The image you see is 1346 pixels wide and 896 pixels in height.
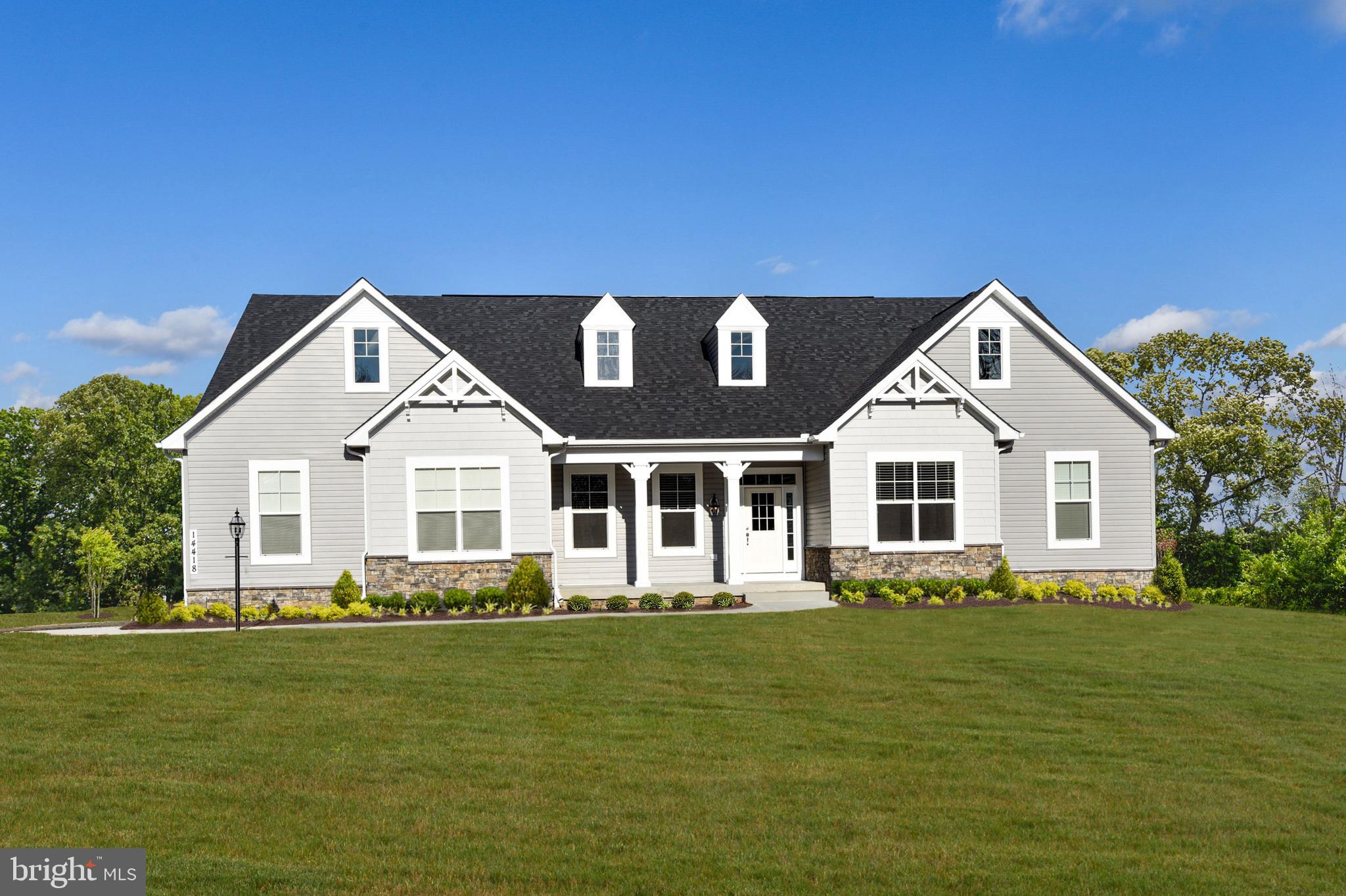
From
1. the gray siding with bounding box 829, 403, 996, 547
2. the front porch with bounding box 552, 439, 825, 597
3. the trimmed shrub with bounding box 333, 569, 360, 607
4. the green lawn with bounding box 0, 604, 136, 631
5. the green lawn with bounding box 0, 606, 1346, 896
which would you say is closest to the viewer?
the green lawn with bounding box 0, 606, 1346, 896

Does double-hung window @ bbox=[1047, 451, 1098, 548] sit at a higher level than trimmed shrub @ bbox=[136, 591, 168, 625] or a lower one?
higher

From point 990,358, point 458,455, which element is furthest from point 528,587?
point 990,358

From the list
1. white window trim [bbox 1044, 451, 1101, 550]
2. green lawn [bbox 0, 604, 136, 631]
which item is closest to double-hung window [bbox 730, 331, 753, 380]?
white window trim [bbox 1044, 451, 1101, 550]

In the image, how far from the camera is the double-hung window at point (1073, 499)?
81.0 ft

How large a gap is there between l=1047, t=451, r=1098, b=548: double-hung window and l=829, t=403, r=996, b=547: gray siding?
2.16m

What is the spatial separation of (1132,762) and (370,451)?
16.0 m

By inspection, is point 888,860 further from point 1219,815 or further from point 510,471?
point 510,471

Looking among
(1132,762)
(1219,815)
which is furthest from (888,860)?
(1132,762)

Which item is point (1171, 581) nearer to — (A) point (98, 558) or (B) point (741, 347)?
(B) point (741, 347)

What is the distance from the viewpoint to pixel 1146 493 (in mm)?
24938

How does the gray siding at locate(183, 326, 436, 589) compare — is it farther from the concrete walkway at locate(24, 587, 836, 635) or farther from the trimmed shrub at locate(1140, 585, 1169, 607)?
the trimmed shrub at locate(1140, 585, 1169, 607)

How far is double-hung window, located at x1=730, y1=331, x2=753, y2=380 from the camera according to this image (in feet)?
86.8

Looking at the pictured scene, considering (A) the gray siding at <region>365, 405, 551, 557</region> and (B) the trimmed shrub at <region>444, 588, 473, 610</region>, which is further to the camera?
(A) the gray siding at <region>365, 405, 551, 557</region>

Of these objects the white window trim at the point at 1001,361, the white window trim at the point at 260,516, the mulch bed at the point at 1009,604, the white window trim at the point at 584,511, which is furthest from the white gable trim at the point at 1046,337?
the white window trim at the point at 260,516
